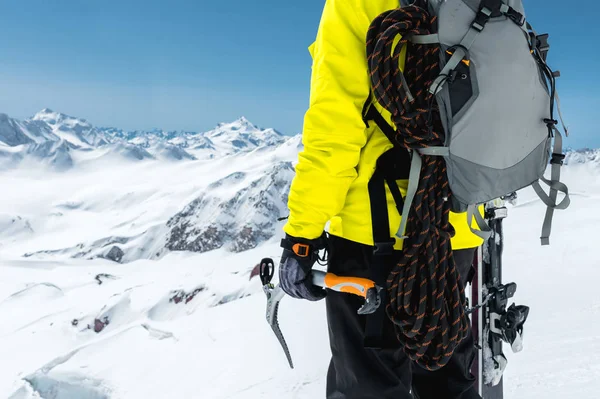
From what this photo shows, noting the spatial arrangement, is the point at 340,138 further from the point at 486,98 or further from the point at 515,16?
the point at 515,16

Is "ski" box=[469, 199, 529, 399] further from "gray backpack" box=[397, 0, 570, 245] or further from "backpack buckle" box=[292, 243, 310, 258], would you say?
"backpack buckle" box=[292, 243, 310, 258]

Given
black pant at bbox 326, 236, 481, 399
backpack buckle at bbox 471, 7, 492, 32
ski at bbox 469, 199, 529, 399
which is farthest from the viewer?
ski at bbox 469, 199, 529, 399

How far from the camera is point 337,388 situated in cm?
186

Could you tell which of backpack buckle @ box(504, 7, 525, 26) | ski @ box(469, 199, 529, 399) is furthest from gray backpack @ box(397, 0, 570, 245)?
ski @ box(469, 199, 529, 399)

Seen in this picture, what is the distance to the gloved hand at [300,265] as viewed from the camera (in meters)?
1.81

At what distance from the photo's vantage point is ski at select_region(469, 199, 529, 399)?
230 centimetres

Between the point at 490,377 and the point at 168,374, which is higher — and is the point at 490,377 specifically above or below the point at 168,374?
above

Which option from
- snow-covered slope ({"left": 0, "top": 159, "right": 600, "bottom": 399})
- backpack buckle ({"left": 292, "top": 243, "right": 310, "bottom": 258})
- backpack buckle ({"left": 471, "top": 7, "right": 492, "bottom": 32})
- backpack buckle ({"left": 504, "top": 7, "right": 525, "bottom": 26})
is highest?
backpack buckle ({"left": 504, "top": 7, "right": 525, "bottom": 26})

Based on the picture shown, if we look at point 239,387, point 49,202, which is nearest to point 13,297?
point 239,387

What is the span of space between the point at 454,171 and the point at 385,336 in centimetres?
72

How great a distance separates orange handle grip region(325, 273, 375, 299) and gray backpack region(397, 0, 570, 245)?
8.9 inches

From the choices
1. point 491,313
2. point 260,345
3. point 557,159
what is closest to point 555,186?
point 557,159

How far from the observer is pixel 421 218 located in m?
1.64

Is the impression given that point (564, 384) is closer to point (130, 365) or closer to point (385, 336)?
point (385, 336)
